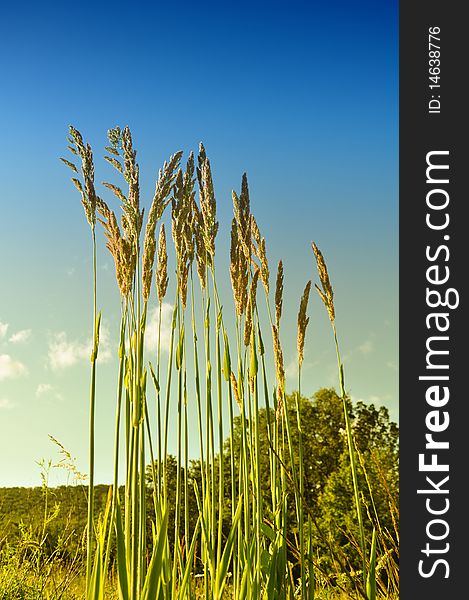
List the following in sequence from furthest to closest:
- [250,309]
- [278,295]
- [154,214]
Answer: [278,295], [250,309], [154,214]

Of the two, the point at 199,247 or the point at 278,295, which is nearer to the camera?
the point at 199,247

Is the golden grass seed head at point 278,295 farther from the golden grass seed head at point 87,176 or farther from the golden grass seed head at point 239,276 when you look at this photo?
the golden grass seed head at point 87,176

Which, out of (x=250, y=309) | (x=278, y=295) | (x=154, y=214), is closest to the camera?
(x=154, y=214)

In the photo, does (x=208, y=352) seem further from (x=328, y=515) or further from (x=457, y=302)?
(x=328, y=515)

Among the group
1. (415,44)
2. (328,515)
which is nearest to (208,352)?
(415,44)

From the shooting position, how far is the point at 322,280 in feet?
7.87

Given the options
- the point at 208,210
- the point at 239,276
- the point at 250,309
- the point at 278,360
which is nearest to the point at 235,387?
the point at 278,360

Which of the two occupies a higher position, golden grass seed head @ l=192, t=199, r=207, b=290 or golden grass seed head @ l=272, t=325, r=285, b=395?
golden grass seed head @ l=192, t=199, r=207, b=290

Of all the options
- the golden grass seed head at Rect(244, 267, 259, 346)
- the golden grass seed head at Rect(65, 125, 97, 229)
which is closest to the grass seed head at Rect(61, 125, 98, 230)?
the golden grass seed head at Rect(65, 125, 97, 229)

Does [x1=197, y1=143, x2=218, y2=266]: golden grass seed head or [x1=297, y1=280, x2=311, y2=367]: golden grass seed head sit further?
[x1=297, y1=280, x2=311, y2=367]: golden grass seed head

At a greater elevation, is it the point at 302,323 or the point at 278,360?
the point at 302,323

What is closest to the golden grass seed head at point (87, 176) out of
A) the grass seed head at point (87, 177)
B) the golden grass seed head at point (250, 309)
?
the grass seed head at point (87, 177)

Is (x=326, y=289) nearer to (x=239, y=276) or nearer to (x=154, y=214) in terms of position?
(x=239, y=276)

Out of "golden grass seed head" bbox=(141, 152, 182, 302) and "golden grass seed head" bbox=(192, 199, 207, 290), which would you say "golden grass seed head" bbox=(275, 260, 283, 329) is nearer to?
"golden grass seed head" bbox=(192, 199, 207, 290)
